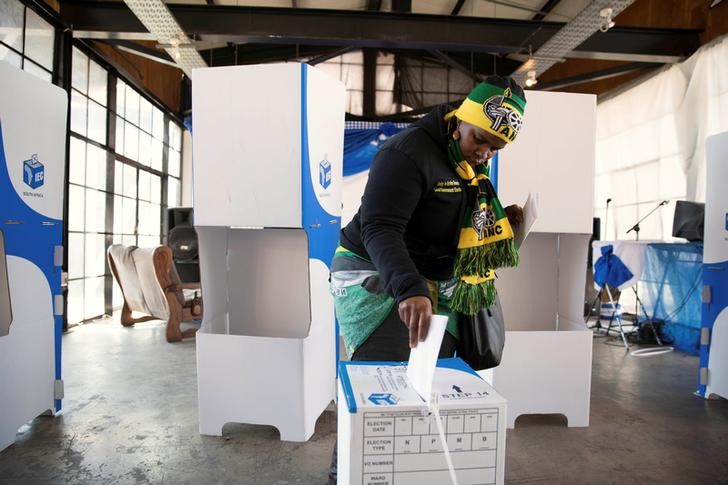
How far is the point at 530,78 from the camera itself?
592 cm

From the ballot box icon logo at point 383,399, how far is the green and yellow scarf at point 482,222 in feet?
1.30

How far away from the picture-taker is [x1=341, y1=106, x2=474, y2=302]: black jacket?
107 cm

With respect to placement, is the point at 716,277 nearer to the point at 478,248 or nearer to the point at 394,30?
the point at 478,248

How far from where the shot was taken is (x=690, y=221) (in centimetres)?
457

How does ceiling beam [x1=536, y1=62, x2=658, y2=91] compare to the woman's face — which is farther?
ceiling beam [x1=536, y1=62, x2=658, y2=91]

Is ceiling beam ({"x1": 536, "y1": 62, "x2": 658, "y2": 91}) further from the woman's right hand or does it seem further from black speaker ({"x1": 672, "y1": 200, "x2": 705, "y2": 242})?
the woman's right hand

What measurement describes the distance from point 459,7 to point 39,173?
6.04 meters

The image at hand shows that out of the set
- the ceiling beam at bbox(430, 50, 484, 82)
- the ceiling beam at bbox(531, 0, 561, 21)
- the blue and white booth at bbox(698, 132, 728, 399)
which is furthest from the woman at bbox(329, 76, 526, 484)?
the ceiling beam at bbox(430, 50, 484, 82)

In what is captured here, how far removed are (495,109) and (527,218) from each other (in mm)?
320

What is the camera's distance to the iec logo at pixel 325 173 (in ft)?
8.32

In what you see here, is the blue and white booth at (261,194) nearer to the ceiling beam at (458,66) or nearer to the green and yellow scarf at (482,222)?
the green and yellow scarf at (482,222)

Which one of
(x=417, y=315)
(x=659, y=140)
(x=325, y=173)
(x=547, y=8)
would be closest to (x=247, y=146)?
(x=325, y=173)

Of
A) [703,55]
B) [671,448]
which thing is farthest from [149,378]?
[703,55]

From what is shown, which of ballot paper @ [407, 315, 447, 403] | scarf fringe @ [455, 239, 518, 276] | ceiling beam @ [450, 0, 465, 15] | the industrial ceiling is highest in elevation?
ceiling beam @ [450, 0, 465, 15]
